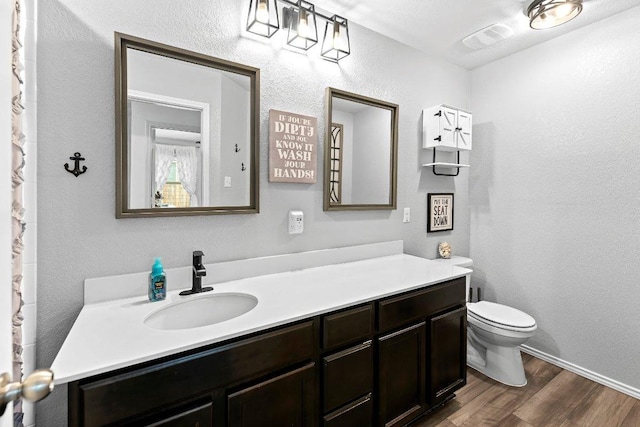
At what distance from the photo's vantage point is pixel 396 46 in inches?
91.9

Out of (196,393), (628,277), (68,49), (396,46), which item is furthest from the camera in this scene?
(396,46)

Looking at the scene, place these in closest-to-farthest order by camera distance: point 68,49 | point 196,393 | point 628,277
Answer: point 196,393 < point 68,49 < point 628,277

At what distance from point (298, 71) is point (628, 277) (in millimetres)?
2516

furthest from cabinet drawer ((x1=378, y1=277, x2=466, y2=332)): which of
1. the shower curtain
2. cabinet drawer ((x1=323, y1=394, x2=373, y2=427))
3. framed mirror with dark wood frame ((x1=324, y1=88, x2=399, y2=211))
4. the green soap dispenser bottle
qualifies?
the shower curtain

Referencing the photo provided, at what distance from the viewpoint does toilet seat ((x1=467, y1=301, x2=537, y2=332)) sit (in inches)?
79.8

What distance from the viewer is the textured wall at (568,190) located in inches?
79.3

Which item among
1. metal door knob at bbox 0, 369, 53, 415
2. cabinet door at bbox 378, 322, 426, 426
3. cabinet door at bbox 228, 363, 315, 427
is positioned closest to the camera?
metal door knob at bbox 0, 369, 53, 415

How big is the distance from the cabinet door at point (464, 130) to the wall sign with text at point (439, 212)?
0.44m

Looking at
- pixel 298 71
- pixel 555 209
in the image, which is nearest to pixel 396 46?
pixel 298 71

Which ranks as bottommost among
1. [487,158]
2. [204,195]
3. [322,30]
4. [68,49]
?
[204,195]

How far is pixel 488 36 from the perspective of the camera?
2.25 metres

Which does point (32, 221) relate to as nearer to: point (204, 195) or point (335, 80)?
point (204, 195)

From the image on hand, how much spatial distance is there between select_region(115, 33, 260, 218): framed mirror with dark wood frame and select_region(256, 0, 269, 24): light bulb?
0.25 meters

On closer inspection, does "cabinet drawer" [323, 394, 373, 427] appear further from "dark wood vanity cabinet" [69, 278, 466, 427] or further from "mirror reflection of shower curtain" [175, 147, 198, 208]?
"mirror reflection of shower curtain" [175, 147, 198, 208]
